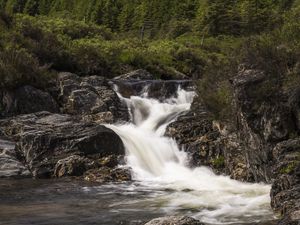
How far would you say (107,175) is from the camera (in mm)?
24109

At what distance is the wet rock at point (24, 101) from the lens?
106 feet

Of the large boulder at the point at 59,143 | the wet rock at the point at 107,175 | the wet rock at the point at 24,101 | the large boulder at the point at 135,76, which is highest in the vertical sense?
the large boulder at the point at 135,76

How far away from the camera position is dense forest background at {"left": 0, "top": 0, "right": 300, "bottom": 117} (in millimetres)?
22531

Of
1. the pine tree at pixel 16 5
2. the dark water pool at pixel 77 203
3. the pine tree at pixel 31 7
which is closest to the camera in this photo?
the dark water pool at pixel 77 203

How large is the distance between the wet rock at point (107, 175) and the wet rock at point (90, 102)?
28.4 feet

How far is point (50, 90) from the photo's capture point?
35.2 metres

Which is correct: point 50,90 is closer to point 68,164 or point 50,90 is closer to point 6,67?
point 6,67

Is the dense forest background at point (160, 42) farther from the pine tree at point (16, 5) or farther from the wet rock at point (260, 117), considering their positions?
the wet rock at point (260, 117)

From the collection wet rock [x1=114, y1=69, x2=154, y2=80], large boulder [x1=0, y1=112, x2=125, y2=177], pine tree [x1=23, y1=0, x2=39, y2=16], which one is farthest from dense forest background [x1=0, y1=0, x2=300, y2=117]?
large boulder [x1=0, y1=112, x2=125, y2=177]

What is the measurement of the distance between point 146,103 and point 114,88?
116 inches

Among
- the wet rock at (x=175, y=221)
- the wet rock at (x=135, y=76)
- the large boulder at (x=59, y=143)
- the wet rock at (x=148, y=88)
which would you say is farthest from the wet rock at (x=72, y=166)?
the wet rock at (x=135, y=76)

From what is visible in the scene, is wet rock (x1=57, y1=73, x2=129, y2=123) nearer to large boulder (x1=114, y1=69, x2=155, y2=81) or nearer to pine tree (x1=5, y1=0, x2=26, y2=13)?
large boulder (x1=114, y1=69, x2=155, y2=81)

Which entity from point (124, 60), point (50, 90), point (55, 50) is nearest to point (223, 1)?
point (124, 60)

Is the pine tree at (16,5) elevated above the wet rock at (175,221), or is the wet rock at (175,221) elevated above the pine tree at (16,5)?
the pine tree at (16,5)
